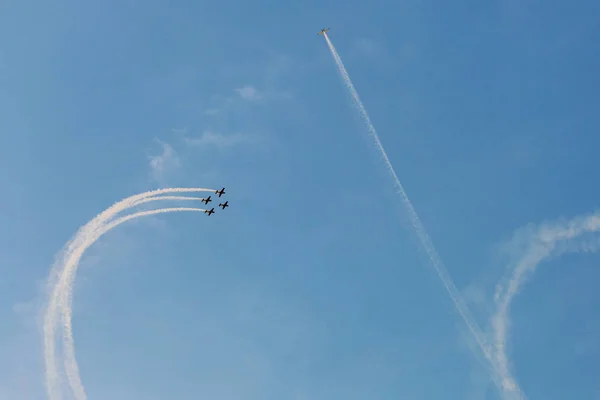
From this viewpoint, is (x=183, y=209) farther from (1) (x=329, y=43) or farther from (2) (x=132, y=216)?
(1) (x=329, y=43)

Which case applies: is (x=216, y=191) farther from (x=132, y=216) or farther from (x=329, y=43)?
(x=329, y=43)

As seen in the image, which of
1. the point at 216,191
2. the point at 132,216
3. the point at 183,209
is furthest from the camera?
the point at 216,191

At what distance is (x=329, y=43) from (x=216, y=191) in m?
51.5

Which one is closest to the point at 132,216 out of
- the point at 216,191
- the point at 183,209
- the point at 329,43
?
the point at 183,209

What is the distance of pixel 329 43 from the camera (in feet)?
447

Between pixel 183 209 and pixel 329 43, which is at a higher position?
pixel 329 43

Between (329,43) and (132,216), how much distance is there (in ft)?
196

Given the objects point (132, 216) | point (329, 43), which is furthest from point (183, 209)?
point (329, 43)

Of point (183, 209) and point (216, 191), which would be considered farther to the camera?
point (216, 191)

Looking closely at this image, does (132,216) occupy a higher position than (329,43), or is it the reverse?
(329,43)

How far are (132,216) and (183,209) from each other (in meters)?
14.7

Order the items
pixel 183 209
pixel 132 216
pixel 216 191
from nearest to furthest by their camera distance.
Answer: pixel 132 216 < pixel 183 209 < pixel 216 191

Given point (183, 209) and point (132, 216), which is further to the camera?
point (183, 209)

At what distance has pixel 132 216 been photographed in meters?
129
